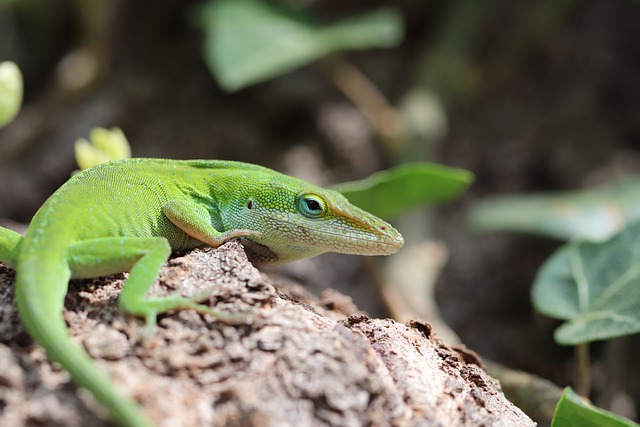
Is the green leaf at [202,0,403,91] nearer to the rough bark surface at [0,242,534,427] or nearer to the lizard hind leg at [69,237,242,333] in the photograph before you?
the lizard hind leg at [69,237,242,333]

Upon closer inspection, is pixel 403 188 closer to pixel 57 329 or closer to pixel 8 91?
pixel 8 91

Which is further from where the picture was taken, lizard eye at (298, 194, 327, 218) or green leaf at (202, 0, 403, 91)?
green leaf at (202, 0, 403, 91)

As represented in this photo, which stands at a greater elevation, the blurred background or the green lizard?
the blurred background

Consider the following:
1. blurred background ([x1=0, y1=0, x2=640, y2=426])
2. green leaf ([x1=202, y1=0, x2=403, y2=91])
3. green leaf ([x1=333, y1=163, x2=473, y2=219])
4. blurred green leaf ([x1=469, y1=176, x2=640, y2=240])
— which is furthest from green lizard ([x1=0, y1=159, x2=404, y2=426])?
blurred background ([x1=0, y1=0, x2=640, y2=426])

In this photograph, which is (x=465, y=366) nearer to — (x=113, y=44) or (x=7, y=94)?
(x=7, y=94)

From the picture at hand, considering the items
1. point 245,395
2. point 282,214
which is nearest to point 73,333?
point 245,395

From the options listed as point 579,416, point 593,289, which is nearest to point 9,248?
A: point 579,416
